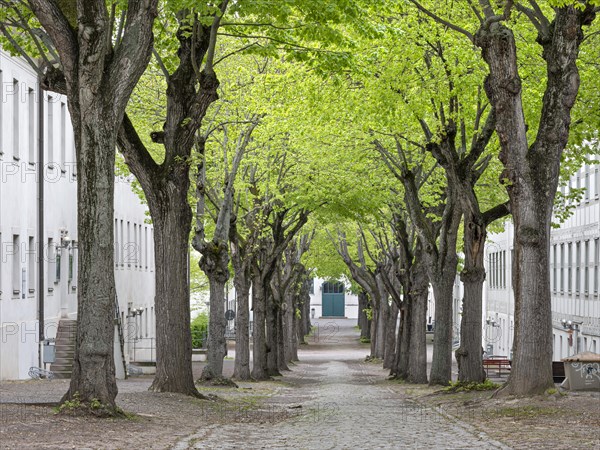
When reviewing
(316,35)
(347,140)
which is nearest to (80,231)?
(316,35)

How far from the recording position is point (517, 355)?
1997 centimetres

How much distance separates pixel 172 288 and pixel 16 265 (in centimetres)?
1530

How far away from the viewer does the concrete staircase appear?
37.3 meters

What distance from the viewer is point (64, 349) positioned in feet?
128

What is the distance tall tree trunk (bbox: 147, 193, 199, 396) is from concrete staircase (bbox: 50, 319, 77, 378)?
14.4 meters

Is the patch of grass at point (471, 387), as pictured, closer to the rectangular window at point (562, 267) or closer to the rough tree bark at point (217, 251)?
the rough tree bark at point (217, 251)

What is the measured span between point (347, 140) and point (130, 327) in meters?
27.9

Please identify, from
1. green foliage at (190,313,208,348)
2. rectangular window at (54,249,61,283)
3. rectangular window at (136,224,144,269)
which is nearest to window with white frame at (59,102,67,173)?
rectangular window at (54,249,61,283)

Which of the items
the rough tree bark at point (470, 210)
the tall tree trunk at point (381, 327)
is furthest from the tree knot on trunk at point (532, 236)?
the tall tree trunk at point (381, 327)

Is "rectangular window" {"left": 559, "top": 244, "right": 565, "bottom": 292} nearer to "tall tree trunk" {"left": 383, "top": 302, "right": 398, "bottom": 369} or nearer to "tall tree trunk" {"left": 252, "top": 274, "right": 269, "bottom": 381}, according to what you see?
"tall tree trunk" {"left": 383, "top": 302, "right": 398, "bottom": 369}

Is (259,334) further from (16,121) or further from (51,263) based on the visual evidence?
(16,121)

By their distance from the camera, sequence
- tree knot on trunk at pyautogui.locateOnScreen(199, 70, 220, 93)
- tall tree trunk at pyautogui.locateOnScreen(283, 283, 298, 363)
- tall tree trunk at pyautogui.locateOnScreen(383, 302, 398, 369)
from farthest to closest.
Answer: tall tree trunk at pyautogui.locateOnScreen(283, 283, 298, 363) < tall tree trunk at pyautogui.locateOnScreen(383, 302, 398, 369) < tree knot on trunk at pyautogui.locateOnScreen(199, 70, 220, 93)

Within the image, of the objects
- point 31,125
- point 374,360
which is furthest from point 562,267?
point 31,125

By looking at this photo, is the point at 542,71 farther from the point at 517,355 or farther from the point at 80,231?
the point at 80,231
